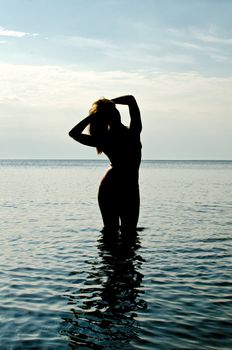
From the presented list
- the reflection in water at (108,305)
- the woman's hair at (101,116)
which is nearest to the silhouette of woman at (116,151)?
the woman's hair at (101,116)

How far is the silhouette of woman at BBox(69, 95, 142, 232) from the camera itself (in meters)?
6.50

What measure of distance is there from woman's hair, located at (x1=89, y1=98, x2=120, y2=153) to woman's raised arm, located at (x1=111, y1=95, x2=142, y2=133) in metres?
0.36

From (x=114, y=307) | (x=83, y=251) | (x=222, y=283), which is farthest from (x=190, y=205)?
(x=114, y=307)

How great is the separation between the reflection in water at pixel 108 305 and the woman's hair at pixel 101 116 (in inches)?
80.0

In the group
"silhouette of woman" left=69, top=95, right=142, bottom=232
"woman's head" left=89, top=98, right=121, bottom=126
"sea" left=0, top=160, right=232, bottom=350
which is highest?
"woman's head" left=89, top=98, right=121, bottom=126

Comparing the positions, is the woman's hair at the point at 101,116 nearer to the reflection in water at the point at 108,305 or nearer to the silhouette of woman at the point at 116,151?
the silhouette of woman at the point at 116,151

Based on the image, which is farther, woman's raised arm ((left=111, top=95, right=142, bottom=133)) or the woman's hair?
woman's raised arm ((left=111, top=95, right=142, bottom=133))

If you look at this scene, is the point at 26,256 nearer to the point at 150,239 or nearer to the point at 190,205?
the point at 150,239

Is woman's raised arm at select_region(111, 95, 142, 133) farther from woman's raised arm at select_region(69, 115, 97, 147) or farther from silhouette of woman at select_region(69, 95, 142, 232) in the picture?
woman's raised arm at select_region(69, 115, 97, 147)

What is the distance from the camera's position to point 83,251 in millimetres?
10258

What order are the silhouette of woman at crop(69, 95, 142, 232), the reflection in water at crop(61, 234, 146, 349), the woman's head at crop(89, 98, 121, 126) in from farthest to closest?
the silhouette of woman at crop(69, 95, 142, 232)
the woman's head at crop(89, 98, 121, 126)
the reflection in water at crop(61, 234, 146, 349)

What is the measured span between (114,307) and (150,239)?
627cm

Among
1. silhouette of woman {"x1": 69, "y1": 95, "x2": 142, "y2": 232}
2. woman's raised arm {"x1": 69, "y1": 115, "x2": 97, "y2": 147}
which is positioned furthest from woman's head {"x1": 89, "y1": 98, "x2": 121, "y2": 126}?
woman's raised arm {"x1": 69, "y1": 115, "x2": 97, "y2": 147}

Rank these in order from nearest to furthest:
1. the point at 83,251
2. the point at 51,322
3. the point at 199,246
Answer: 1. the point at 51,322
2. the point at 83,251
3. the point at 199,246
